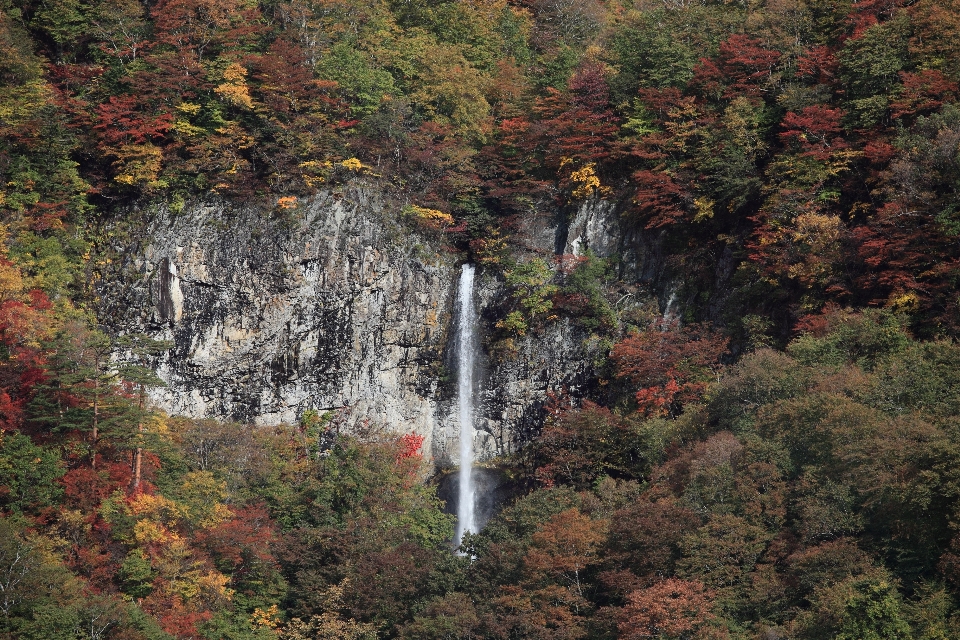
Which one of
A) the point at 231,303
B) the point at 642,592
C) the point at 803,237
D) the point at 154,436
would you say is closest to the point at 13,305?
the point at 154,436

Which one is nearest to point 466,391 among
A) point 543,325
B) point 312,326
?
point 543,325

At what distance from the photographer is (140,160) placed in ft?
141

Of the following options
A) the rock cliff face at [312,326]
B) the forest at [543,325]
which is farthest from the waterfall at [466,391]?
the forest at [543,325]

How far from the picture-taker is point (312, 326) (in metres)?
42.2

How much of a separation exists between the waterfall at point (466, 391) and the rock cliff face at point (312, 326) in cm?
45

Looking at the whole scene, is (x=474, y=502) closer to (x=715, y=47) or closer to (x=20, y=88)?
(x=715, y=47)

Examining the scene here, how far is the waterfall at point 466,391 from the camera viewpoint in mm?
42156

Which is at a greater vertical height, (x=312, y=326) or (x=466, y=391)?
(x=312, y=326)

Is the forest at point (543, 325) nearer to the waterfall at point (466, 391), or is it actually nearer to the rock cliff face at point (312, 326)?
the rock cliff face at point (312, 326)

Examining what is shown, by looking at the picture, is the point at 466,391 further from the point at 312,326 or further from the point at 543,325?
the point at 312,326

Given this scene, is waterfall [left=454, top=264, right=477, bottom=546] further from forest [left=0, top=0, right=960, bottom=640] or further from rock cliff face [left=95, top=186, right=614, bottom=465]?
forest [left=0, top=0, right=960, bottom=640]

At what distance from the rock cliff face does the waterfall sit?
1.49 ft

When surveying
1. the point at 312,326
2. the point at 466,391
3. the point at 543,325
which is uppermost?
the point at 543,325

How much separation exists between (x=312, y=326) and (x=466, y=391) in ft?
21.8
